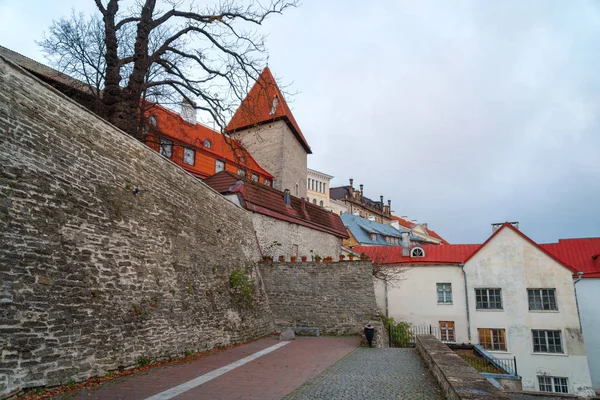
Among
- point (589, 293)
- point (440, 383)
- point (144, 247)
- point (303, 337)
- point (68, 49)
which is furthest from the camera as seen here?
point (589, 293)

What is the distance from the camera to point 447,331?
69.8 ft

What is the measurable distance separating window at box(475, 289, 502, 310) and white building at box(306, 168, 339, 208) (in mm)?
32470

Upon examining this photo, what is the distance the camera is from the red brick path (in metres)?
5.50

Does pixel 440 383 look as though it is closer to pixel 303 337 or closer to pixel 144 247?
pixel 144 247

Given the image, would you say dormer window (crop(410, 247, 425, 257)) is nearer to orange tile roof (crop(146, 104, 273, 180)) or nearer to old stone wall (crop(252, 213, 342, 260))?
old stone wall (crop(252, 213, 342, 260))

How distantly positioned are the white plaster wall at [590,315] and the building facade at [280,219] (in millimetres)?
14629

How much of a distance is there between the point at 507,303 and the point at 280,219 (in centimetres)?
1390

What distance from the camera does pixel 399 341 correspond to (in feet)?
56.0

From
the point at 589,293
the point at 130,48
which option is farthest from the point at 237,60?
the point at 589,293

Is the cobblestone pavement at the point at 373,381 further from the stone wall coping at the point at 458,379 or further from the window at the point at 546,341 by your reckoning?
the window at the point at 546,341

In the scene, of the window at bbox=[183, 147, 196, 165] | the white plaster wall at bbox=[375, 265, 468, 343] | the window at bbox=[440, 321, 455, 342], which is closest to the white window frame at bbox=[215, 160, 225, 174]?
the window at bbox=[183, 147, 196, 165]

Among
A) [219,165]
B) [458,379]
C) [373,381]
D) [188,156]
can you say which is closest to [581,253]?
[373,381]

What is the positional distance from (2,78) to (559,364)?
82.3 feet

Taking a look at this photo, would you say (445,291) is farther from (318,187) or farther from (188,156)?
(318,187)
